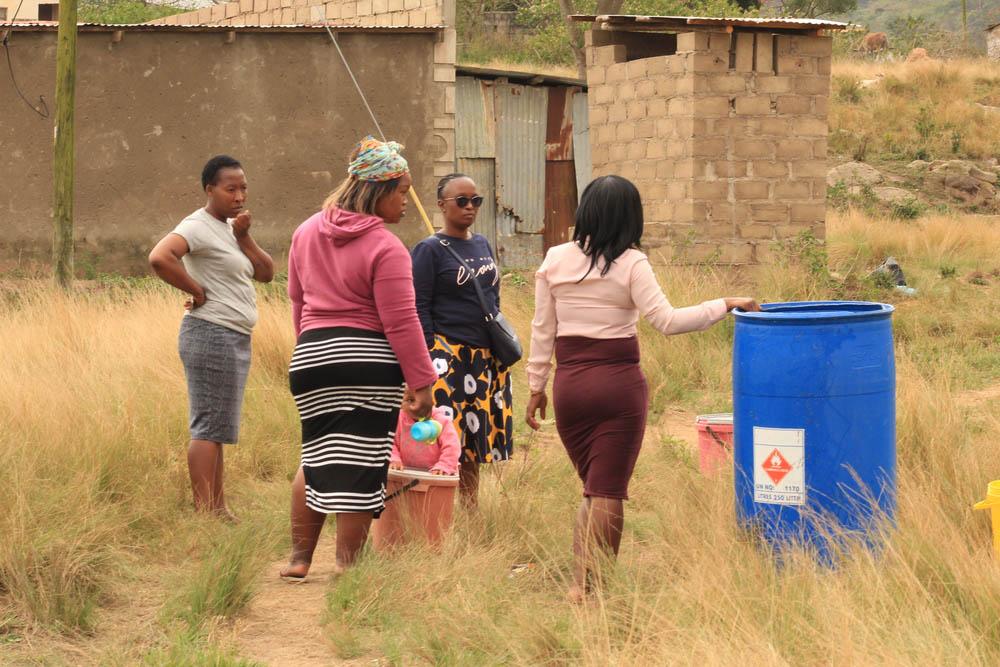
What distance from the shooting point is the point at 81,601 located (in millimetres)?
4449

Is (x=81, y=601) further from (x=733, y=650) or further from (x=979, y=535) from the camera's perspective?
(x=979, y=535)

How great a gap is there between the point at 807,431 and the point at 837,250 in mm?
9971

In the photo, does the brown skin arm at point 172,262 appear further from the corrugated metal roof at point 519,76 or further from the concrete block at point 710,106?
the corrugated metal roof at point 519,76

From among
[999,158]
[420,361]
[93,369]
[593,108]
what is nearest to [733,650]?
[420,361]

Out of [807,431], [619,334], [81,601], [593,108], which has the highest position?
[593,108]

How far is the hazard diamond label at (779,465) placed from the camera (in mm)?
4398

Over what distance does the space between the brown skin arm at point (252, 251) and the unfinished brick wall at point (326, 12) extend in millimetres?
9486

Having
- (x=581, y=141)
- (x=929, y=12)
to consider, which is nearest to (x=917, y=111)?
(x=581, y=141)

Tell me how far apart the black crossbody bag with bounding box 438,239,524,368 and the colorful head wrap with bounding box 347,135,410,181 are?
73cm

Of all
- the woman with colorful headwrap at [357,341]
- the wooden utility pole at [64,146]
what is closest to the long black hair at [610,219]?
the woman with colorful headwrap at [357,341]

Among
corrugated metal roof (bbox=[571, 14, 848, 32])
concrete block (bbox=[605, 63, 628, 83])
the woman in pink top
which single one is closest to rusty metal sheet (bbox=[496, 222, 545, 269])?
concrete block (bbox=[605, 63, 628, 83])

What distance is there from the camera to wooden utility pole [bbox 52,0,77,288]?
11.0 meters

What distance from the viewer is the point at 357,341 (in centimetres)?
446

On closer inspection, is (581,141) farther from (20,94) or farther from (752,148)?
(20,94)
